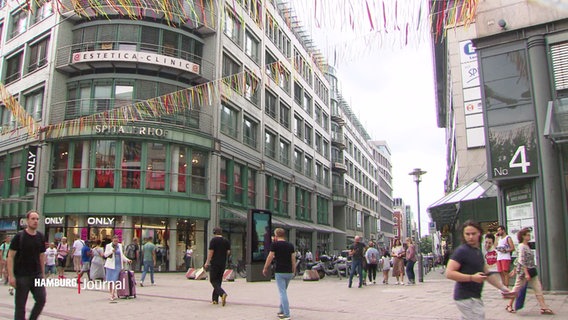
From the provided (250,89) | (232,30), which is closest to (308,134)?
(250,89)

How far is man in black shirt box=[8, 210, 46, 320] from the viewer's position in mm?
6770

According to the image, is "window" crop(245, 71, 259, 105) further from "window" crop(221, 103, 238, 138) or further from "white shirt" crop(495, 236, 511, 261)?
"white shirt" crop(495, 236, 511, 261)

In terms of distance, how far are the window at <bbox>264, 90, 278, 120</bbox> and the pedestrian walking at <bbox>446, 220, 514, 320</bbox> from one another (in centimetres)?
3423

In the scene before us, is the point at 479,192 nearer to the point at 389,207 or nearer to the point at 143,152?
the point at 143,152

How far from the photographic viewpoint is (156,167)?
27.1 metres

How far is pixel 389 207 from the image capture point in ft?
372

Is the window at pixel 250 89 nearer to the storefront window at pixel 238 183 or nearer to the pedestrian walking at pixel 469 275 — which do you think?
the storefront window at pixel 238 183

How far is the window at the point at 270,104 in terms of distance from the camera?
1565 inches

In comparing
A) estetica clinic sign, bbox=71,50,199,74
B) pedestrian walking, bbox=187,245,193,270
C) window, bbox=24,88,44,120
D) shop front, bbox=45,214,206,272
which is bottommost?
pedestrian walking, bbox=187,245,193,270

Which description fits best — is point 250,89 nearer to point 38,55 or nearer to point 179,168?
point 179,168

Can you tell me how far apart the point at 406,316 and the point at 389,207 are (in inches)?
4206

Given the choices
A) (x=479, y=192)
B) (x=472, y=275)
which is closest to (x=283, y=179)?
(x=479, y=192)

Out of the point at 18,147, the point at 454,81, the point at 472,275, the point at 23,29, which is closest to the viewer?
the point at 472,275

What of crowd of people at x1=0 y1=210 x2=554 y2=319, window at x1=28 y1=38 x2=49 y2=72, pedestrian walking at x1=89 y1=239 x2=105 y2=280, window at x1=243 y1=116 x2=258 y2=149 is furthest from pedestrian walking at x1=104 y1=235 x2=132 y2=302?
window at x1=243 y1=116 x2=258 y2=149
